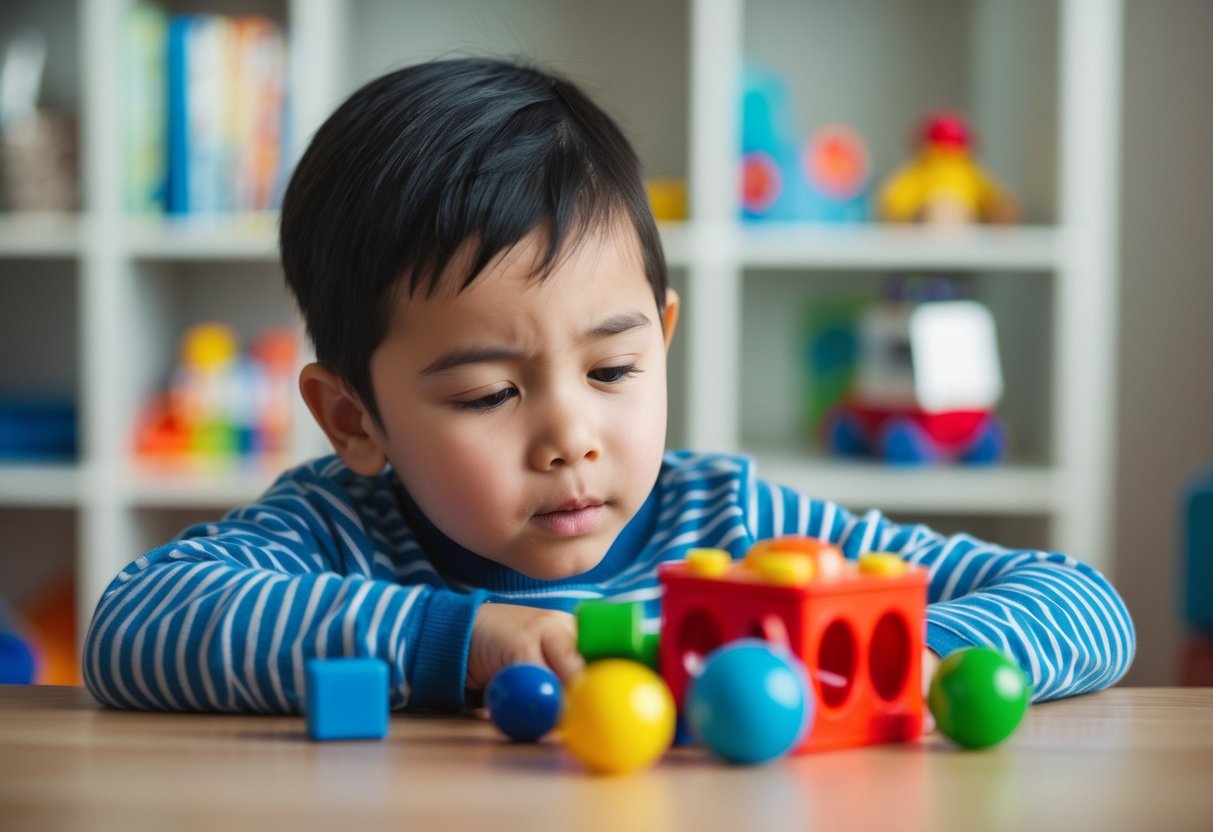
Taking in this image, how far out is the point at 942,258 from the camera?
2137mm

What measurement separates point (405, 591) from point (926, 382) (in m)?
1.56

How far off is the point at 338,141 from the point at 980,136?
5.70ft

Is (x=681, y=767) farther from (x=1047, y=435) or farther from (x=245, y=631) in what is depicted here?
A: (x=1047, y=435)

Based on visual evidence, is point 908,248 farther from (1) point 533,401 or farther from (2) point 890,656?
(2) point 890,656

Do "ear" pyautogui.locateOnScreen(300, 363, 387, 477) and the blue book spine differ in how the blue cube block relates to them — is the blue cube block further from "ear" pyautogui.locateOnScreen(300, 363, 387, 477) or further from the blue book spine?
the blue book spine

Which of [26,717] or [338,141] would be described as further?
[338,141]

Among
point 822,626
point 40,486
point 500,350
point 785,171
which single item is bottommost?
point 40,486

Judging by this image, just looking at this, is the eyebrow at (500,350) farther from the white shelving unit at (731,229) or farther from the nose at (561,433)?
the white shelving unit at (731,229)

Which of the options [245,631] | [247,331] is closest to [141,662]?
[245,631]

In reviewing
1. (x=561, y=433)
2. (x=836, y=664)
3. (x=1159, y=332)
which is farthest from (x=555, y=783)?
(x=1159, y=332)

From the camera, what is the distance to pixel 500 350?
2.72ft

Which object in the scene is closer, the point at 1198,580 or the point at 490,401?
the point at 490,401

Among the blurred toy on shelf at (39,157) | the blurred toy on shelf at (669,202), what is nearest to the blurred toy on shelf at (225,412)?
the blurred toy on shelf at (39,157)

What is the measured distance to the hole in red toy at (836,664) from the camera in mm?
604
